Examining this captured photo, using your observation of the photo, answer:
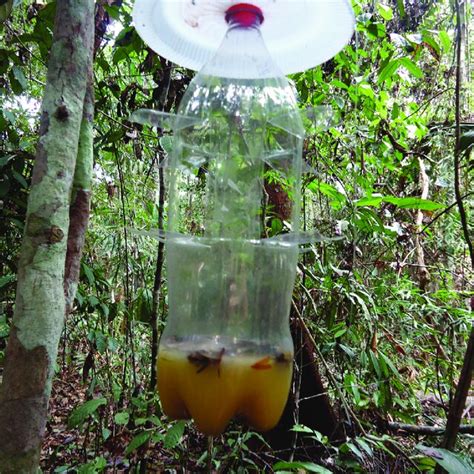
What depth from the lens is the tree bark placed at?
90 centimetres

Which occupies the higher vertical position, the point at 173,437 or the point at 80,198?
the point at 80,198

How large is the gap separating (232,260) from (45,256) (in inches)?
16.2

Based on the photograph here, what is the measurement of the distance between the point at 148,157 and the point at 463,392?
2165mm

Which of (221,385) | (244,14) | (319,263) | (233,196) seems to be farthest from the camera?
(319,263)

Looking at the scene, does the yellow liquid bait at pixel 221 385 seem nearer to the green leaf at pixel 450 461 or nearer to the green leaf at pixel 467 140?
the green leaf at pixel 450 461

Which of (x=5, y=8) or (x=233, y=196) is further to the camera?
(x=5, y=8)

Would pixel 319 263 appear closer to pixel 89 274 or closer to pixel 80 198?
pixel 89 274

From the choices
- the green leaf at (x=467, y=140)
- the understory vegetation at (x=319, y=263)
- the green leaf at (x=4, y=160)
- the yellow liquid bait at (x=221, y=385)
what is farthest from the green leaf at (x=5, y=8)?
the green leaf at (x=467, y=140)

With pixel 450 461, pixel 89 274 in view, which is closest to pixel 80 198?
pixel 89 274

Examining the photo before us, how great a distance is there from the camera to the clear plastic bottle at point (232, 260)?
32.3 inches

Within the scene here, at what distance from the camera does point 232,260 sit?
0.97 m

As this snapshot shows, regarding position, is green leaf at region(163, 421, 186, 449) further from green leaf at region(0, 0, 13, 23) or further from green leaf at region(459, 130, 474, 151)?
green leaf at region(0, 0, 13, 23)

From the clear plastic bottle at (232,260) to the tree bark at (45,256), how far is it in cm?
26

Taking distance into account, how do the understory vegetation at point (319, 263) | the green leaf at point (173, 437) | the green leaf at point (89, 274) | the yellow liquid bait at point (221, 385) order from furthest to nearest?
the green leaf at point (89, 274) < the understory vegetation at point (319, 263) < the green leaf at point (173, 437) < the yellow liquid bait at point (221, 385)
